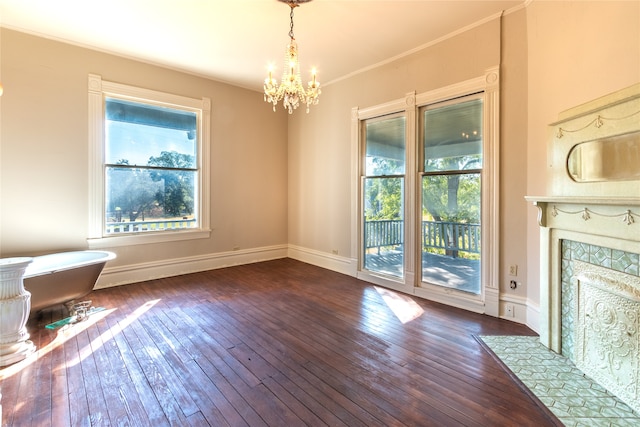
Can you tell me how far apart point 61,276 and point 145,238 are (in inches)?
56.0

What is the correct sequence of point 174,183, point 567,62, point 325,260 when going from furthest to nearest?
point 325,260, point 174,183, point 567,62

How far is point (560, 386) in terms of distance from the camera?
6.56ft

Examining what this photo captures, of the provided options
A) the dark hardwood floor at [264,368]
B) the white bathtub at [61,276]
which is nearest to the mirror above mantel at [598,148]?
the dark hardwood floor at [264,368]

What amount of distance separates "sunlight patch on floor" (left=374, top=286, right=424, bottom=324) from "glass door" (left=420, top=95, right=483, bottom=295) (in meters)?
0.38

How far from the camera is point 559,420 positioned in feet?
5.57

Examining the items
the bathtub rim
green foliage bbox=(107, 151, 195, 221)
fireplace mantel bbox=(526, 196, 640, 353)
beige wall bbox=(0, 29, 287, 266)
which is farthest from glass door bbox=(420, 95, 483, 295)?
the bathtub rim

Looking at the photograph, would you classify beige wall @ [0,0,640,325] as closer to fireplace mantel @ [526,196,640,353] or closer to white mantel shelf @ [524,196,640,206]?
fireplace mantel @ [526,196,640,353]

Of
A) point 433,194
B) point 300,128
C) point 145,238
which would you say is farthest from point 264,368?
point 300,128

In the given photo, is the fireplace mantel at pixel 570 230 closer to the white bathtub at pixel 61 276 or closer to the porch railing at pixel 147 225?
the white bathtub at pixel 61 276

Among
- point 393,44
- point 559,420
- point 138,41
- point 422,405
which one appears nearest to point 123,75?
point 138,41

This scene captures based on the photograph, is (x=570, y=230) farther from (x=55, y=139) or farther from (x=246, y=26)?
(x=55, y=139)

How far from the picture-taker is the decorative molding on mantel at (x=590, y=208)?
1.80 meters

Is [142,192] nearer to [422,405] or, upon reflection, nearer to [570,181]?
[422,405]

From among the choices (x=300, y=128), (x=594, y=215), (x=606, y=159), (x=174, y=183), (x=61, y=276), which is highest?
(x=300, y=128)
